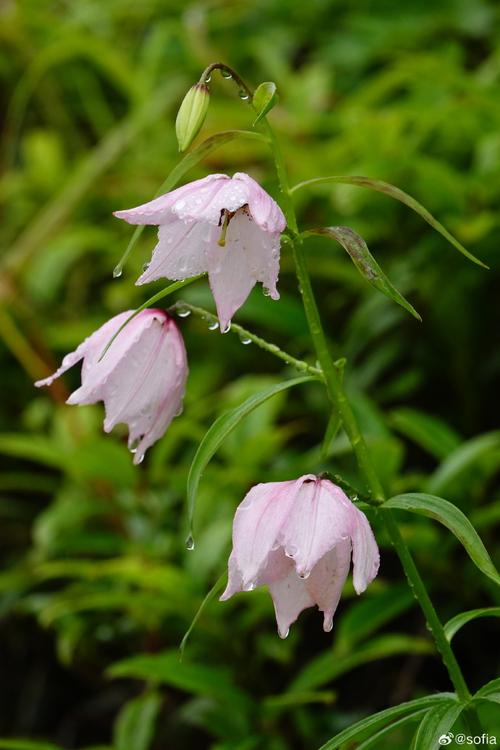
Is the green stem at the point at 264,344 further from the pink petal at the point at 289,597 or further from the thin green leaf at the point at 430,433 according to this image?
the thin green leaf at the point at 430,433

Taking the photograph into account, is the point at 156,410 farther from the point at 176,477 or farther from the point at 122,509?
the point at 122,509

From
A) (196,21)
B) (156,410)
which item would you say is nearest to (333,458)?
(156,410)

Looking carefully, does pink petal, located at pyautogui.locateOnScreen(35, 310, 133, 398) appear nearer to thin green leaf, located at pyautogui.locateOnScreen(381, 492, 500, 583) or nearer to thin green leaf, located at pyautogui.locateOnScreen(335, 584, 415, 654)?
thin green leaf, located at pyautogui.locateOnScreen(381, 492, 500, 583)

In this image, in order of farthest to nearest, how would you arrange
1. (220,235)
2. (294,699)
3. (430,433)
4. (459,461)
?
(430,433) < (459,461) < (294,699) < (220,235)

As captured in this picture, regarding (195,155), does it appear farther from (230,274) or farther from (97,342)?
(97,342)

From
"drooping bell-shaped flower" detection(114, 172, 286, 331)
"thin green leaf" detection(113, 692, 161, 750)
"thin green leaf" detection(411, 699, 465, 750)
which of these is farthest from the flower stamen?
"thin green leaf" detection(113, 692, 161, 750)

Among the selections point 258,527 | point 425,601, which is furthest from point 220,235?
point 425,601
